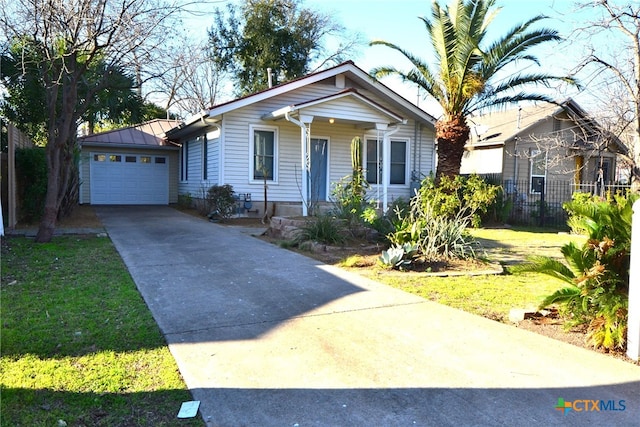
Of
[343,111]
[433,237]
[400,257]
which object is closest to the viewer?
[400,257]

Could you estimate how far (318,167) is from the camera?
16.5m

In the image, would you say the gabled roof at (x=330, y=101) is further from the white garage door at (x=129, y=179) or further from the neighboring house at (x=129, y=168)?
→ the white garage door at (x=129, y=179)

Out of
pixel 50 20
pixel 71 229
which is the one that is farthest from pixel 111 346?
pixel 71 229

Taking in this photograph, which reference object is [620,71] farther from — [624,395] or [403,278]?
[624,395]

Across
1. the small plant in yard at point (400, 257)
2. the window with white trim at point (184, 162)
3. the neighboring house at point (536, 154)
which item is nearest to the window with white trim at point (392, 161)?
the neighboring house at point (536, 154)

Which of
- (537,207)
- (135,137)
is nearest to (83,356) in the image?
(537,207)

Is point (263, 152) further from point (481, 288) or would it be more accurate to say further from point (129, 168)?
point (481, 288)

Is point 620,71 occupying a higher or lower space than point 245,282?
higher

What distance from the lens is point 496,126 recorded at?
23719 millimetres

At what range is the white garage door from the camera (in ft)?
64.8

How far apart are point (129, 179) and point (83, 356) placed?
1765cm

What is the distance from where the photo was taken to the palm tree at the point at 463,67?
43.2 ft

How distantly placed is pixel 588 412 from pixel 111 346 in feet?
12.4

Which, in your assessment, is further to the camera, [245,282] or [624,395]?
[245,282]
